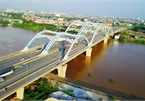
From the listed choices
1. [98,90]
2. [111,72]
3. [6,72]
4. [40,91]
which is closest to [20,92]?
[40,91]

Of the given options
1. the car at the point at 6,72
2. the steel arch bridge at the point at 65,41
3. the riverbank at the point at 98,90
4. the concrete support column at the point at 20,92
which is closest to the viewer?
the concrete support column at the point at 20,92

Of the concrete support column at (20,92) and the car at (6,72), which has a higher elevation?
the car at (6,72)

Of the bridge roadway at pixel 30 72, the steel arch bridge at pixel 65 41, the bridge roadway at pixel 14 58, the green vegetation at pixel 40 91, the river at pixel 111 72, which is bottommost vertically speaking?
the river at pixel 111 72

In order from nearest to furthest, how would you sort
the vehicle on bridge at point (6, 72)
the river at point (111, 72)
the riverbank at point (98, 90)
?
the vehicle on bridge at point (6, 72) < the riverbank at point (98, 90) < the river at point (111, 72)

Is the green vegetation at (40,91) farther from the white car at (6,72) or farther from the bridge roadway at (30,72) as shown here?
the white car at (6,72)

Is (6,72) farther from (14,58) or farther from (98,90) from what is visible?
(98,90)

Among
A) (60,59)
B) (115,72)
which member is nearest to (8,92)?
(60,59)

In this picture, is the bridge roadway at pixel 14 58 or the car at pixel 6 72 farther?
the bridge roadway at pixel 14 58

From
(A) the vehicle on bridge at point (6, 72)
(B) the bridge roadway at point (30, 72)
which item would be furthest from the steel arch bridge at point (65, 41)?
(A) the vehicle on bridge at point (6, 72)

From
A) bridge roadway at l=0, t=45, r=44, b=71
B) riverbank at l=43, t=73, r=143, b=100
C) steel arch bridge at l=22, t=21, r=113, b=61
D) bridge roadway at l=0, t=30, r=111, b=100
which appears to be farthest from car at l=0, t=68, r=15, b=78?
steel arch bridge at l=22, t=21, r=113, b=61
